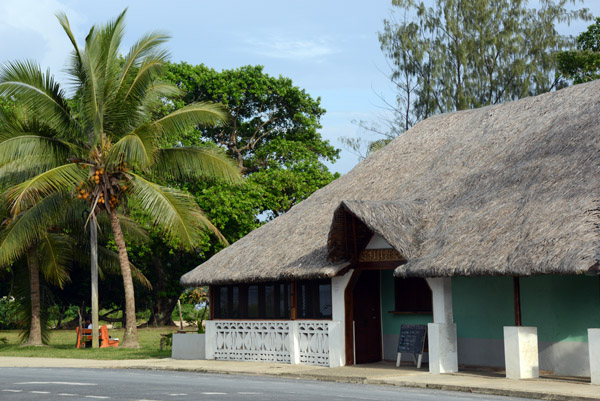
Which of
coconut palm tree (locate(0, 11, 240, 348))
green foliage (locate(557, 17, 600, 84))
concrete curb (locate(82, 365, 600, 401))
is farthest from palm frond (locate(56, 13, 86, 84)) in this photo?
green foliage (locate(557, 17, 600, 84))

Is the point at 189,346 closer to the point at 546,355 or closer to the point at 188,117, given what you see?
the point at 188,117

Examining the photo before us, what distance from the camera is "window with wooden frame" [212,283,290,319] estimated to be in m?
20.8

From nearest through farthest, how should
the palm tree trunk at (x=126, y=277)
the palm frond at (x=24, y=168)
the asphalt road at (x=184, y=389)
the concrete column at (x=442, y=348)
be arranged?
the asphalt road at (x=184, y=389) < the concrete column at (x=442, y=348) < the palm frond at (x=24, y=168) < the palm tree trunk at (x=126, y=277)

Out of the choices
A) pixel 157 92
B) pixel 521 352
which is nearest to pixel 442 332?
pixel 521 352

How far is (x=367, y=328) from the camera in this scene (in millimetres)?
19953

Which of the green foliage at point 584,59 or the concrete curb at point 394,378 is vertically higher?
the green foliage at point 584,59

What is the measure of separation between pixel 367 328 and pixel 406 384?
16.5 ft

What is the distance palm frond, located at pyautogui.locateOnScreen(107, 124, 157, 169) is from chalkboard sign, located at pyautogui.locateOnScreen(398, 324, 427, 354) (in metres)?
9.54

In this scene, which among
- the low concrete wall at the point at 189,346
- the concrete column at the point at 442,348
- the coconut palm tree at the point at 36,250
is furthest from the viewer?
the coconut palm tree at the point at 36,250

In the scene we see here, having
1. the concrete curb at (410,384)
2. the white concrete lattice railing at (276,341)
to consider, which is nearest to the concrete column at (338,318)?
the white concrete lattice railing at (276,341)

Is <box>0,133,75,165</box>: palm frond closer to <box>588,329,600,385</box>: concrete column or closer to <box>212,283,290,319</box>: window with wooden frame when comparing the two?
<box>212,283,290,319</box>: window with wooden frame

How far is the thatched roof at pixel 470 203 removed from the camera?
14.9 metres

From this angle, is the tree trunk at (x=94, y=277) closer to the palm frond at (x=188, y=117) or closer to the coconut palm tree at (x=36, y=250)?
the coconut palm tree at (x=36, y=250)

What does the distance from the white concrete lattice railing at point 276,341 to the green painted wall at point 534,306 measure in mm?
2929
